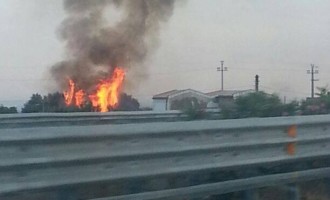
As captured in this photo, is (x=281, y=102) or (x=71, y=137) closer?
(x=71, y=137)

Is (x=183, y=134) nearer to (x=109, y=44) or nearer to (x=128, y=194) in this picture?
(x=128, y=194)

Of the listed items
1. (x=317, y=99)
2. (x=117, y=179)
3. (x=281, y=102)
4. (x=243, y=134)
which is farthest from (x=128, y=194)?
(x=317, y=99)

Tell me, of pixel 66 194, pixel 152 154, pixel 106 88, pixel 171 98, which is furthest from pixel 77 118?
pixel 106 88

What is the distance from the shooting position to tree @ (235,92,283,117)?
11000 millimetres

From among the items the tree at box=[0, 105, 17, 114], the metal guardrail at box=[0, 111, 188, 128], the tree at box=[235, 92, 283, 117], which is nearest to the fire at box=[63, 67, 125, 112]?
the tree at box=[0, 105, 17, 114]

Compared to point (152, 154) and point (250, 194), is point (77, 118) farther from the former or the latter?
point (152, 154)

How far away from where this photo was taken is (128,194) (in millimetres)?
7711

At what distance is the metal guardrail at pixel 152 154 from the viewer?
6.73 meters

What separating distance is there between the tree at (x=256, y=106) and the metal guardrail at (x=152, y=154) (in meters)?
1.43

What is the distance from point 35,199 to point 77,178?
371mm

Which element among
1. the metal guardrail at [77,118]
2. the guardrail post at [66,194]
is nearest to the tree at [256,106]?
the metal guardrail at [77,118]

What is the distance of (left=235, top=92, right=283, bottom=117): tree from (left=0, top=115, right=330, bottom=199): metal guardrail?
1428 mm

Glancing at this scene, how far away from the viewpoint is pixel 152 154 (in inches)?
301

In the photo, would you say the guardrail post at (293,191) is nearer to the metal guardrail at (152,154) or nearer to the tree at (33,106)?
the metal guardrail at (152,154)
